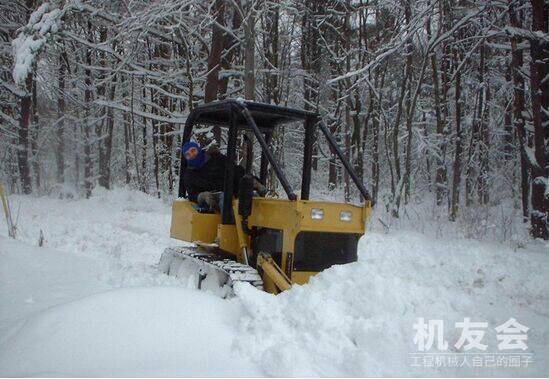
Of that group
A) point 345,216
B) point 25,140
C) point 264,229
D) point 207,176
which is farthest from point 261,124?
point 25,140

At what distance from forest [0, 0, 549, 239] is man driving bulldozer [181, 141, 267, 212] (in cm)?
389

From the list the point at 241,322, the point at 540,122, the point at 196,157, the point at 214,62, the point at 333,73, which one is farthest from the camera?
the point at 333,73

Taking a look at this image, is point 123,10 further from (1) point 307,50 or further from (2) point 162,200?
(1) point 307,50

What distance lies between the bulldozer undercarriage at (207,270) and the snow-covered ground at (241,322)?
36 cm

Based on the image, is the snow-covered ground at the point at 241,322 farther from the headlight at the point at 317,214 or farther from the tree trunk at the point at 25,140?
the tree trunk at the point at 25,140

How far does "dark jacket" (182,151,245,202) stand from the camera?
261 inches

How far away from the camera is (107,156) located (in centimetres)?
2678

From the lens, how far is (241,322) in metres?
3.83

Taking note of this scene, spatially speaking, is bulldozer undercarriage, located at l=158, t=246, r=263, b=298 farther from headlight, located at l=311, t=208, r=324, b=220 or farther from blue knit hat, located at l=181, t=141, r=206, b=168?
blue knit hat, located at l=181, t=141, r=206, b=168

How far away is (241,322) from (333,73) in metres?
18.6

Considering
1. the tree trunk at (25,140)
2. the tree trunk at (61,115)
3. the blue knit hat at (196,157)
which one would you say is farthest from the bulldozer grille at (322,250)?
the tree trunk at (25,140)

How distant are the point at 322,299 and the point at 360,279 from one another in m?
0.60

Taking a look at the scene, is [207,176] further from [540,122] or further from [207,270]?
[540,122]

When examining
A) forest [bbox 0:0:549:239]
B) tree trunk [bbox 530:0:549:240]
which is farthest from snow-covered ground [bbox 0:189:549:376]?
forest [bbox 0:0:549:239]
